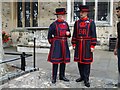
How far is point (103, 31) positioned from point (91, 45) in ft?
20.7

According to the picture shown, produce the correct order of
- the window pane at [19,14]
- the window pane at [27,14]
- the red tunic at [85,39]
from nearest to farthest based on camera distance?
the red tunic at [85,39], the window pane at [27,14], the window pane at [19,14]

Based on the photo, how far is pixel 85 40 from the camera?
5094mm

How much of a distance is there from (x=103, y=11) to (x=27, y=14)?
392 cm

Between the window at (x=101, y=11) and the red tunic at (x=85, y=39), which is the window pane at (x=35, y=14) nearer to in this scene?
the window at (x=101, y=11)

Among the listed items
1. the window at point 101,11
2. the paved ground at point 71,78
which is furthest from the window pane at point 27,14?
the paved ground at point 71,78

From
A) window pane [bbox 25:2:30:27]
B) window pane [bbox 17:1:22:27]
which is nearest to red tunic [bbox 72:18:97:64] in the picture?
window pane [bbox 25:2:30:27]

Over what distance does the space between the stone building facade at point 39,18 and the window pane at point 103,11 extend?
63mm

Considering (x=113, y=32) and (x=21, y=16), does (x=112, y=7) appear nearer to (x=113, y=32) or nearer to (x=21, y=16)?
(x=113, y=32)

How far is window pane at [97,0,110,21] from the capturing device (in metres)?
11.2

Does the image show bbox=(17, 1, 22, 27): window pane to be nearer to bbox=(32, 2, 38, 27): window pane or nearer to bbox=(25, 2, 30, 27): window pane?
bbox=(25, 2, 30, 27): window pane

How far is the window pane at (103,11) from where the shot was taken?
11.2 metres

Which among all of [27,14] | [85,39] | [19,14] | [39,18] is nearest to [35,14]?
[27,14]

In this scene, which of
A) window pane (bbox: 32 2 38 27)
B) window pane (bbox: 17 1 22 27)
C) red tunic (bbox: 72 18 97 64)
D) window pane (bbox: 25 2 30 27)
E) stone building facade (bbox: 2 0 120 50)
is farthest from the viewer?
window pane (bbox: 17 1 22 27)

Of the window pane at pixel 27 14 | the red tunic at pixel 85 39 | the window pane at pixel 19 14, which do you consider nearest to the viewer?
the red tunic at pixel 85 39
